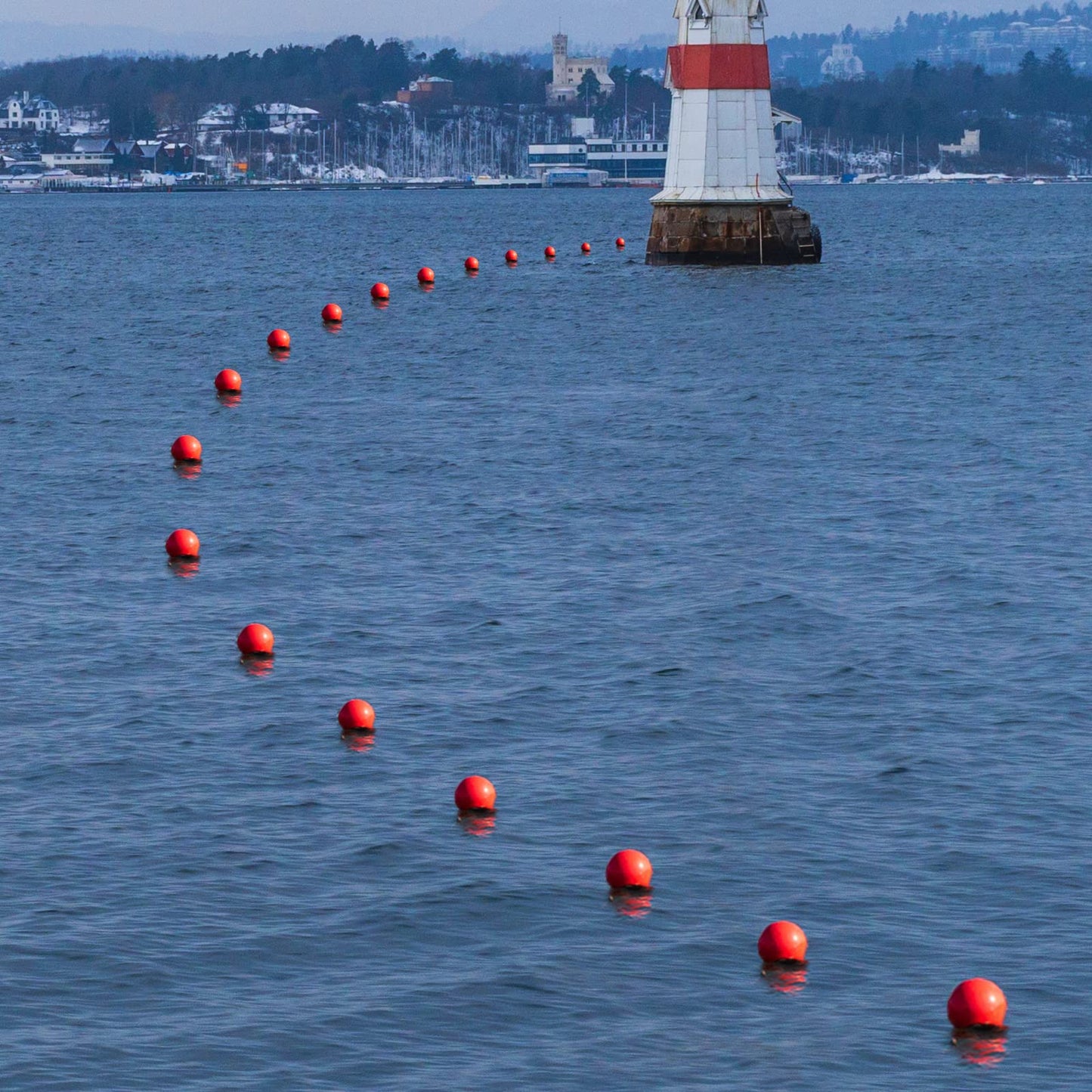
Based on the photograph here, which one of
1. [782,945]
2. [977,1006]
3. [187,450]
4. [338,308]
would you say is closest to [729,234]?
[338,308]

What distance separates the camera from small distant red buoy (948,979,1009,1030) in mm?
16734

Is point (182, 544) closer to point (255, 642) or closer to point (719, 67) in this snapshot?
point (255, 642)

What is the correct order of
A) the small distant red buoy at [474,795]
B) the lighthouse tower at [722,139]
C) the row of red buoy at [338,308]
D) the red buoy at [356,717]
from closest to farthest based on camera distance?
the small distant red buoy at [474,795]
the red buoy at [356,717]
the row of red buoy at [338,308]
the lighthouse tower at [722,139]

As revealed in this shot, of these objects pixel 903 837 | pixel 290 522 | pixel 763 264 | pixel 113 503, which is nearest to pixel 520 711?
pixel 903 837

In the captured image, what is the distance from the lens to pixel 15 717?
24.9 meters

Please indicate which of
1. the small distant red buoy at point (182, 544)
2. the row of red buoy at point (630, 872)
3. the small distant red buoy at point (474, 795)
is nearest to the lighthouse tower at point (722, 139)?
the small distant red buoy at point (182, 544)

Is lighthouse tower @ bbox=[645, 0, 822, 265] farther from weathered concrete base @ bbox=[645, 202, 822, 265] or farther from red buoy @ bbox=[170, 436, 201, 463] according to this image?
red buoy @ bbox=[170, 436, 201, 463]

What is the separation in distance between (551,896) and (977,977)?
407cm

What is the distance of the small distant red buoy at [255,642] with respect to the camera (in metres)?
28.0

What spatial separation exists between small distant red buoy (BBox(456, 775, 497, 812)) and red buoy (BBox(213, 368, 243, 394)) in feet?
120

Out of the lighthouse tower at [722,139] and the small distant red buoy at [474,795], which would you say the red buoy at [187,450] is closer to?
the small distant red buoy at [474,795]

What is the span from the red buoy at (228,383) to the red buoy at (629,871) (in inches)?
1538

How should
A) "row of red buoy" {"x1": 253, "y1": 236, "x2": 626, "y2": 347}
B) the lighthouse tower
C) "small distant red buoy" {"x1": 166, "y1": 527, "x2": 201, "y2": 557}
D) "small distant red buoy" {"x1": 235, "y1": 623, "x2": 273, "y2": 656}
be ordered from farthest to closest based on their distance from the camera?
the lighthouse tower < "row of red buoy" {"x1": 253, "y1": 236, "x2": 626, "y2": 347} < "small distant red buoy" {"x1": 166, "y1": 527, "x2": 201, "y2": 557} < "small distant red buoy" {"x1": 235, "y1": 623, "x2": 273, "y2": 656}

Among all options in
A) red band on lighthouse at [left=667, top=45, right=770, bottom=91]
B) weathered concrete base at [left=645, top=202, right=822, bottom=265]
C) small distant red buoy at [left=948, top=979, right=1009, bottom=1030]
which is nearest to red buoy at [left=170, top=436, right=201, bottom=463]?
small distant red buoy at [left=948, top=979, right=1009, bottom=1030]
